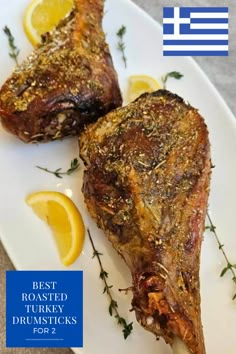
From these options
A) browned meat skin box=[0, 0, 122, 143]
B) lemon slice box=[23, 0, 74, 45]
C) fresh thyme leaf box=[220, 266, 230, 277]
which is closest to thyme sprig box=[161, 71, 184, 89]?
browned meat skin box=[0, 0, 122, 143]

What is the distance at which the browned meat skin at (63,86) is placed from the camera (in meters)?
1.25

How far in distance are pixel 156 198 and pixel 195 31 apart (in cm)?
40

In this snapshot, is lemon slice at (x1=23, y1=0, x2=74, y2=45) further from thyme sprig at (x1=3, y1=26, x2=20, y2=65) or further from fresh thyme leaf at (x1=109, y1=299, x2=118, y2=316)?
fresh thyme leaf at (x1=109, y1=299, x2=118, y2=316)

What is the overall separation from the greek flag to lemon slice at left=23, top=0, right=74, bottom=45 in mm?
210

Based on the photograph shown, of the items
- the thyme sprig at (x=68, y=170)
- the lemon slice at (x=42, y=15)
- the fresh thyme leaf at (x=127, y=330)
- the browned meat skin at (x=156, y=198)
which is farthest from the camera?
the lemon slice at (x=42, y=15)

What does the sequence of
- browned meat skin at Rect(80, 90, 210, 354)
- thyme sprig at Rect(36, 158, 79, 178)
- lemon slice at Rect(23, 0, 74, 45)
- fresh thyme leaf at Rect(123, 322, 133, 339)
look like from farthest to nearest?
lemon slice at Rect(23, 0, 74, 45), thyme sprig at Rect(36, 158, 79, 178), fresh thyme leaf at Rect(123, 322, 133, 339), browned meat skin at Rect(80, 90, 210, 354)

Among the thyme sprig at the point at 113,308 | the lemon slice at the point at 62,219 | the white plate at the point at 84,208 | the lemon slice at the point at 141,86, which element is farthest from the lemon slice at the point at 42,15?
the thyme sprig at the point at 113,308

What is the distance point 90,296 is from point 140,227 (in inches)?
7.3

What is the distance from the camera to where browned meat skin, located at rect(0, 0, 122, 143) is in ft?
4.09

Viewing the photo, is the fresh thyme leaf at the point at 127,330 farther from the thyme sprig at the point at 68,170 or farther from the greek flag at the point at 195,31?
the greek flag at the point at 195,31

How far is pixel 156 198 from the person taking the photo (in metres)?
1.12

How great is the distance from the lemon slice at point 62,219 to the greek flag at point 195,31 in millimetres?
389

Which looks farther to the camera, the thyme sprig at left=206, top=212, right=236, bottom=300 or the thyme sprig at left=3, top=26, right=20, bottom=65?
the thyme sprig at left=3, top=26, right=20, bottom=65

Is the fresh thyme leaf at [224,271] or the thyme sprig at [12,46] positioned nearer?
the fresh thyme leaf at [224,271]
